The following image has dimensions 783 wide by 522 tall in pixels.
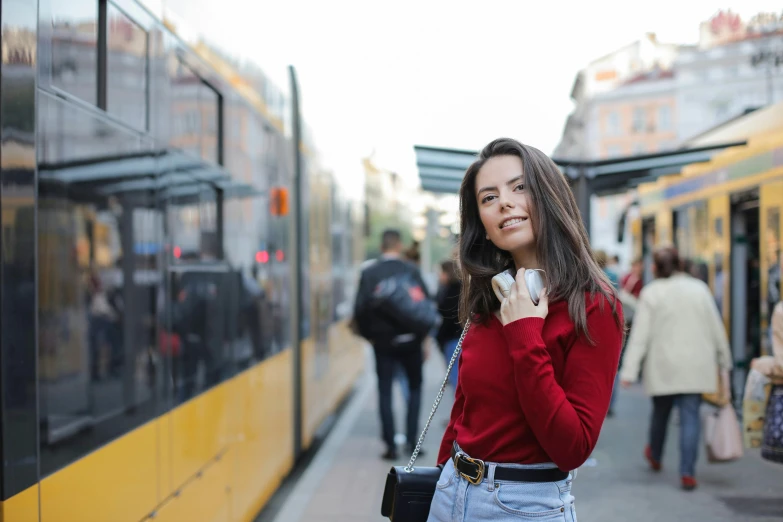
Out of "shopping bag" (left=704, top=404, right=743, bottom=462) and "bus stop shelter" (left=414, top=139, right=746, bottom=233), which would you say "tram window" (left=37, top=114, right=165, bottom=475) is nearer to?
"bus stop shelter" (left=414, top=139, right=746, bottom=233)

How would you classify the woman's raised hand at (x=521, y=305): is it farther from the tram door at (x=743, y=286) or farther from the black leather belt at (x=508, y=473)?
the tram door at (x=743, y=286)

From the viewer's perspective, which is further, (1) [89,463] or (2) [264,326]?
(2) [264,326]

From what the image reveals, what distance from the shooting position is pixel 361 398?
12039 millimetres

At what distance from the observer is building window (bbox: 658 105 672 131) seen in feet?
206

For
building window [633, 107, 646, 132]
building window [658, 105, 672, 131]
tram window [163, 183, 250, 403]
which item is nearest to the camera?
tram window [163, 183, 250, 403]

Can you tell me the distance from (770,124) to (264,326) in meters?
5.96

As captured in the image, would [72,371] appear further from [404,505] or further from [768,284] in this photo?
[768,284]

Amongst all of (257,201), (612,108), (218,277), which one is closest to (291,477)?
(257,201)

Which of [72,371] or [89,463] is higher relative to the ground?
[72,371]

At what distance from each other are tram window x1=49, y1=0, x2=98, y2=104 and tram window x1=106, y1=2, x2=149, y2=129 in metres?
0.16

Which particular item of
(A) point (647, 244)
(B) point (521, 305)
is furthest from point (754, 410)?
(A) point (647, 244)

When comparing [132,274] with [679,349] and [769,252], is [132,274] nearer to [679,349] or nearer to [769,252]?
[679,349]

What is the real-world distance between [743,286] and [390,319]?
483 centimetres

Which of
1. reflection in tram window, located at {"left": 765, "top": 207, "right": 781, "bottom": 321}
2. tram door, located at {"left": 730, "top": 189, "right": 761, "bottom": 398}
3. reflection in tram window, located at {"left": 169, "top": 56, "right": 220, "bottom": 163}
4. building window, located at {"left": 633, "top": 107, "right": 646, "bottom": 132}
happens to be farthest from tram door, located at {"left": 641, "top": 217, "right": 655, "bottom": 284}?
building window, located at {"left": 633, "top": 107, "right": 646, "bottom": 132}
